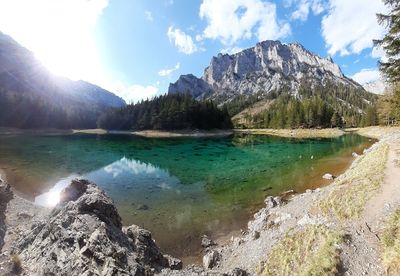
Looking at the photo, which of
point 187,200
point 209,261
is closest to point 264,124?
Answer: point 187,200

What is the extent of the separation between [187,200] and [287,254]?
59.2 ft

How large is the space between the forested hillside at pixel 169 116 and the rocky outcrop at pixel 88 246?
12311 cm

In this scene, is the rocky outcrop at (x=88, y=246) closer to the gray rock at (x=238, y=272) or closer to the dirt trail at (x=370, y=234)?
the gray rock at (x=238, y=272)

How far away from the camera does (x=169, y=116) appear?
13950 centimetres

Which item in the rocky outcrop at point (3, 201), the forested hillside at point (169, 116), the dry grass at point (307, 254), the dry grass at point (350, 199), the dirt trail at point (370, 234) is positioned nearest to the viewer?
the dirt trail at point (370, 234)

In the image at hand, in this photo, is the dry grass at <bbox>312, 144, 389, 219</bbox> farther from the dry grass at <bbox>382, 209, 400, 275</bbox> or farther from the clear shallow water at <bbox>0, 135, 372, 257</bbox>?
the clear shallow water at <bbox>0, 135, 372, 257</bbox>

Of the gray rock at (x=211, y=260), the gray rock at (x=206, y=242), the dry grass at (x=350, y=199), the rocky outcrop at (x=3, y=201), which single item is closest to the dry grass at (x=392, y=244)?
the dry grass at (x=350, y=199)

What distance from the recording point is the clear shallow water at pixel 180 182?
25219 mm

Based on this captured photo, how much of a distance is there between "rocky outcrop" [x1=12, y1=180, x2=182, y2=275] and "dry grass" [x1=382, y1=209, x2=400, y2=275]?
34.4 ft

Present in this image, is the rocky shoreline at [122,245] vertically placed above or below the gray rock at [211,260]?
above

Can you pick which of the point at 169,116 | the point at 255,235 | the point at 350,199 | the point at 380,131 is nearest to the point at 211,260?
the point at 255,235

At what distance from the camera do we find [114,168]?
49.9m

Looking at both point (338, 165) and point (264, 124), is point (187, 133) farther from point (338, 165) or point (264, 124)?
point (338, 165)

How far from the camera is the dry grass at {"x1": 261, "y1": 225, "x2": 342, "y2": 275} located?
12.6 meters
